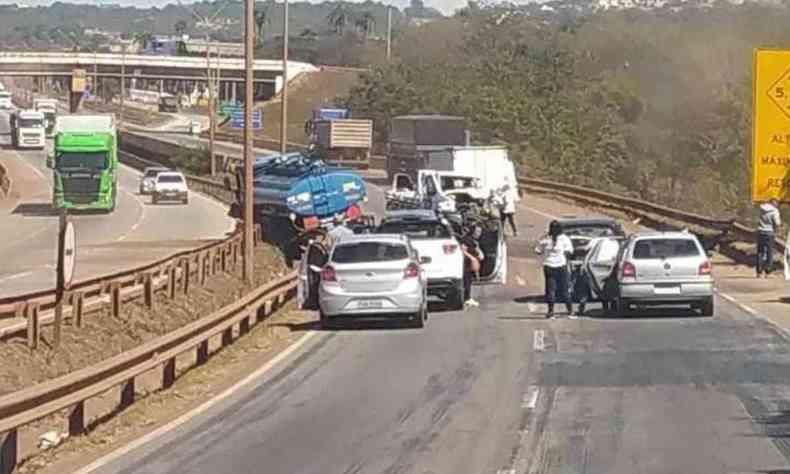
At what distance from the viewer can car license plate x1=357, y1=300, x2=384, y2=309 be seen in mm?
27406

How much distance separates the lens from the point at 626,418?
16641 mm

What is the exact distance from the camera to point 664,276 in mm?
29047

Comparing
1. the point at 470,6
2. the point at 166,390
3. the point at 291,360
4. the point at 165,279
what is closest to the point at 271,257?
the point at 165,279

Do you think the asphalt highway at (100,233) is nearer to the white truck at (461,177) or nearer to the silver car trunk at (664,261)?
the white truck at (461,177)

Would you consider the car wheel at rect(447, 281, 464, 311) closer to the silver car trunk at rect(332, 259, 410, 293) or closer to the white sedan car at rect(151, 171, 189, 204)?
the silver car trunk at rect(332, 259, 410, 293)

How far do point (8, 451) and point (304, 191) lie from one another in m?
32.7

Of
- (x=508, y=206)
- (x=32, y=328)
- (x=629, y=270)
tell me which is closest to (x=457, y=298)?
(x=629, y=270)

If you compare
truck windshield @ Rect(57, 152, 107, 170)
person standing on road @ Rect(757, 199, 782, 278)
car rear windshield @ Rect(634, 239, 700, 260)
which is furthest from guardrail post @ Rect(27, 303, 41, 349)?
truck windshield @ Rect(57, 152, 107, 170)

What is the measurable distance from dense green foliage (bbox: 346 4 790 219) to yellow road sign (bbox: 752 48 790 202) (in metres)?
43.2

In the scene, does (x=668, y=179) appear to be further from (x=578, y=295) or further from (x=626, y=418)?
(x=626, y=418)

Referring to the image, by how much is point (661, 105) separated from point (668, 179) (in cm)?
1004

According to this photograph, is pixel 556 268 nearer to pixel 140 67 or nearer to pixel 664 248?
pixel 664 248

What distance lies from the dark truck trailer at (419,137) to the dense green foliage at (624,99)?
55.2ft

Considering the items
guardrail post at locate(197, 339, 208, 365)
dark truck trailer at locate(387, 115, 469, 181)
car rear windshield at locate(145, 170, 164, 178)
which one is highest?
dark truck trailer at locate(387, 115, 469, 181)
